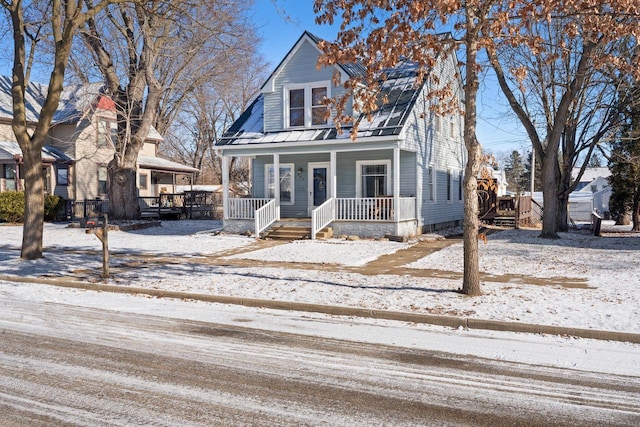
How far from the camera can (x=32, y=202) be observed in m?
13.4

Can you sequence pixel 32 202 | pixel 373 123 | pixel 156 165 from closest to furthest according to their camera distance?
1. pixel 32 202
2. pixel 373 123
3. pixel 156 165

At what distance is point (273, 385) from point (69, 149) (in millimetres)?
29897

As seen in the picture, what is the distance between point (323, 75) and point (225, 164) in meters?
5.21

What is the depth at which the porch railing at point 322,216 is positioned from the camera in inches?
730

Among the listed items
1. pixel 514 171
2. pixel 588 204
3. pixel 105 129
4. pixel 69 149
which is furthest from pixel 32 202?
pixel 514 171

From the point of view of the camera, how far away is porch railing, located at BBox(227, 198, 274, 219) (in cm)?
2086

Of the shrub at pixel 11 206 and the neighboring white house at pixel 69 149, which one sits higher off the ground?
the neighboring white house at pixel 69 149

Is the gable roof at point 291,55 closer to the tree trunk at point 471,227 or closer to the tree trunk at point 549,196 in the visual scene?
the tree trunk at point 549,196

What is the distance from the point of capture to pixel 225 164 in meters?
20.9

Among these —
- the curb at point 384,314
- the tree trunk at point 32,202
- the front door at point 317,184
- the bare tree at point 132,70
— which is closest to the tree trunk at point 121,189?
the bare tree at point 132,70

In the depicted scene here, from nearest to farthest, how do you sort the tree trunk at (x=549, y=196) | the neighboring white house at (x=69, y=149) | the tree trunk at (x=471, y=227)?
the tree trunk at (x=471, y=227), the tree trunk at (x=549, y=196), the neighboring white house at (x=69, y=149)

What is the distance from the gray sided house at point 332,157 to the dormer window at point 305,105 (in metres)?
0.04

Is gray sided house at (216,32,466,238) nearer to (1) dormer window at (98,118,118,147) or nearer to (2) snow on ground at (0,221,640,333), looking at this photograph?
(2) snow on ground at (0,221,640,333)

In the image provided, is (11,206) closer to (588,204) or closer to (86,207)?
(86,207)
